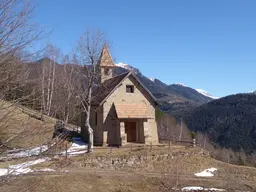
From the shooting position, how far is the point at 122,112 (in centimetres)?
A: 2808

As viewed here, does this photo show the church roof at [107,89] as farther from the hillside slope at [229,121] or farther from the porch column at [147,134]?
the hillside slope at [229,121]

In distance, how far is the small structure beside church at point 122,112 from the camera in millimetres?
28266

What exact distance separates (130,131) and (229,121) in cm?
8875

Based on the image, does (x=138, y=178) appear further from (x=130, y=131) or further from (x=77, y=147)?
(x=130, y=131)

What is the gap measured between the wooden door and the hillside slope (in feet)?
220

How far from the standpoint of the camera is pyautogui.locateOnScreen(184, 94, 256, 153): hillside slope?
98.0 meters

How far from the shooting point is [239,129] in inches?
4107

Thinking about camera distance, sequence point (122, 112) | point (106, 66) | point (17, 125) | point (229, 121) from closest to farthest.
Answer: point (17, 125)
point (122, 112)
point (106, 66)
point (229, 121)

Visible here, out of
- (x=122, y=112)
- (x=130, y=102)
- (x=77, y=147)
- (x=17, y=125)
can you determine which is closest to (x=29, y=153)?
(x=17, y=125)

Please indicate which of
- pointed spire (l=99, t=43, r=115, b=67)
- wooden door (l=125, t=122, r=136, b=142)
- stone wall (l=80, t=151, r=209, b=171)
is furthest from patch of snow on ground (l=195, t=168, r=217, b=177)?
pointed spire (l=99, t=43, r=115, b=67)

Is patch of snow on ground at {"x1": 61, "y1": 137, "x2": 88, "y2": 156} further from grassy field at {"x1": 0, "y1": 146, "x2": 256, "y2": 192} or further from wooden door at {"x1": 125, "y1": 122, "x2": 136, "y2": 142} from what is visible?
wooden door at {"x1": 125, "y1": 122, "x2": 136, "y2": 142}

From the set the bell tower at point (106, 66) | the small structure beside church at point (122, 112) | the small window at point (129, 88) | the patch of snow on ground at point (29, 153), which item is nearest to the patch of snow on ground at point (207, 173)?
the small structure beside church at point (122, 112)

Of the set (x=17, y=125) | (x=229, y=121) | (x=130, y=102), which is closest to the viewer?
(x=17, y=125)

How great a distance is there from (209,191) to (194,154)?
10723mm
